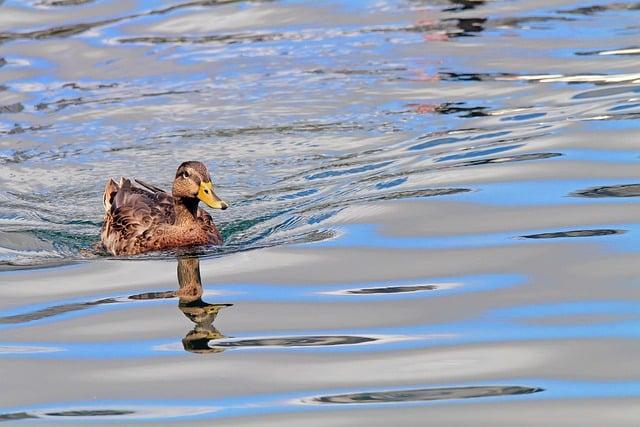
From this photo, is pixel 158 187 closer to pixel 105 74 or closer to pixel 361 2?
pixel 105 74

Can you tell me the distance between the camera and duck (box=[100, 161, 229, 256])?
35.9 feet

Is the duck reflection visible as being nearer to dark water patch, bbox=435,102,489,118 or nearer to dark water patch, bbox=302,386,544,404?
dark water patch, bbox=302,386,544,404

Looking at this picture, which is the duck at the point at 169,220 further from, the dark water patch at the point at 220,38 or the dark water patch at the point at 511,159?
the dark water patch at the point at 220,38

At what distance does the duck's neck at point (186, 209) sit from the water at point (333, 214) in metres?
0.36

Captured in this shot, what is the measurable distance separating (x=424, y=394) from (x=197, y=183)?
4046mm

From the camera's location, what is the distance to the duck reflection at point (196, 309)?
8.40 m

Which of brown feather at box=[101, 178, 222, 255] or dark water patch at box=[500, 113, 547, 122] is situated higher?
dark water patch at box=[500, 113, 547, 122]

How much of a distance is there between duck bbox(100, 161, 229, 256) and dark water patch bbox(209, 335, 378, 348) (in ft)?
8.30

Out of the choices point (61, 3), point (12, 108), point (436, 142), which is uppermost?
point (61, 3)

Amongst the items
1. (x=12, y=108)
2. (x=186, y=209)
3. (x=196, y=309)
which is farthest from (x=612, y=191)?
(x=12, y=108)

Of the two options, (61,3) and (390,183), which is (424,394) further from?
(61,3)

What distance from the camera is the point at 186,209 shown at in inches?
448

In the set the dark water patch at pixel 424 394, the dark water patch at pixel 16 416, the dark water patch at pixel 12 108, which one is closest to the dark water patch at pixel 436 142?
the dark water patch at pixel 12 108

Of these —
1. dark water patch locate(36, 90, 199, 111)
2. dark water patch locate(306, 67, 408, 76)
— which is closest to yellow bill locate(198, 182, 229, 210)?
dark water patch locate(36, 90, 199, 111)
